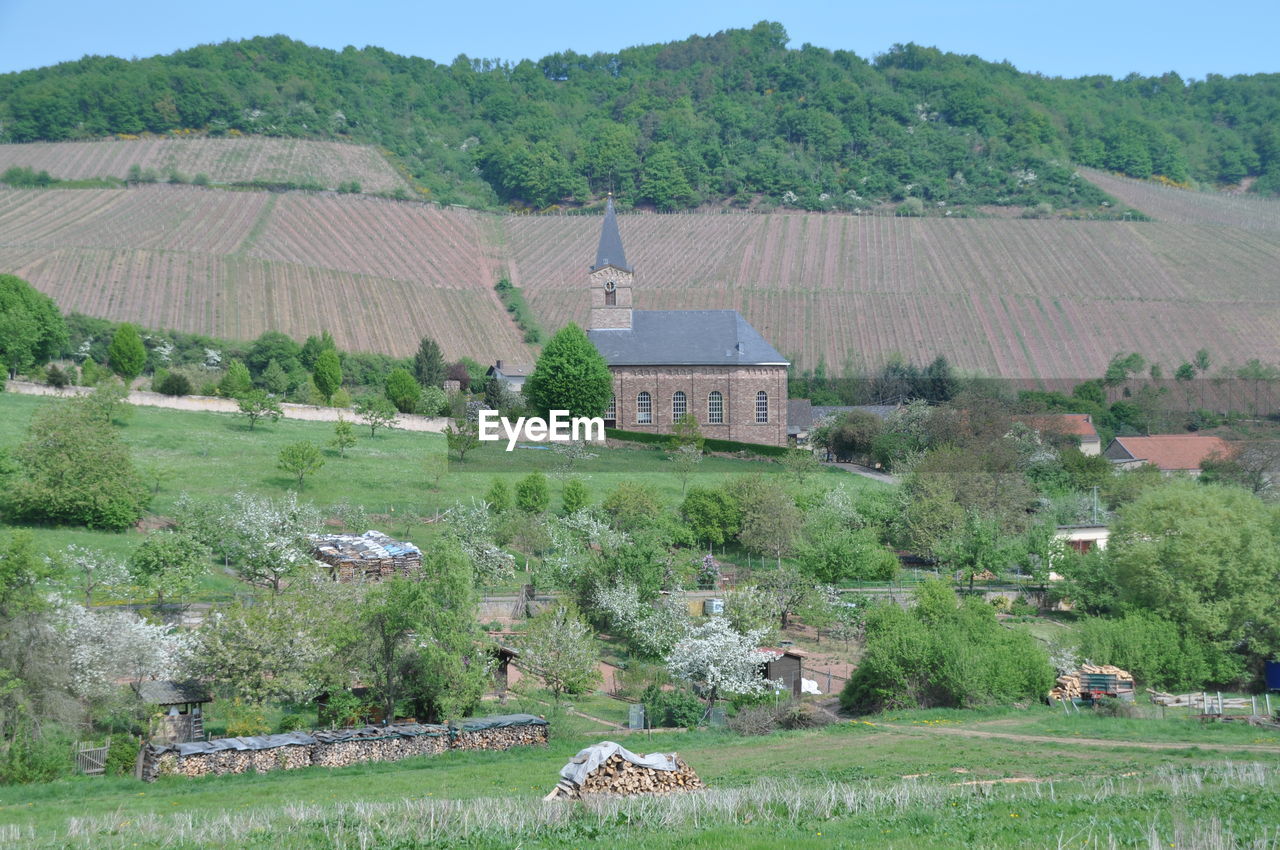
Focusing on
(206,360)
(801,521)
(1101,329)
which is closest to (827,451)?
(801,521)

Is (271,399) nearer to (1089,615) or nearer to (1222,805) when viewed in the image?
(1089,615)

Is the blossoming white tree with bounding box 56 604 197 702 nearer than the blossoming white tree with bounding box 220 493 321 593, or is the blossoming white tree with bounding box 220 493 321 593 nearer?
the blossoming white tree with bounding box 56 604 197 702

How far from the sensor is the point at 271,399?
205 feet

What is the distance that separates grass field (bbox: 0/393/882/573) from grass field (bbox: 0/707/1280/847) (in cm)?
1745

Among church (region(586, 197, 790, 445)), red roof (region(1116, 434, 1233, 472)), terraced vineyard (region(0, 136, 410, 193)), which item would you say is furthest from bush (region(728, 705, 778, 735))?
terraced vineyard (region(0, 136, 410, 193))

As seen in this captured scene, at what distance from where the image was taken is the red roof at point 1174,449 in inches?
2616

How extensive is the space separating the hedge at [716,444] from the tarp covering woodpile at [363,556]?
26.0 m

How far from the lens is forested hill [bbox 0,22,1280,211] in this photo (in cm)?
15925

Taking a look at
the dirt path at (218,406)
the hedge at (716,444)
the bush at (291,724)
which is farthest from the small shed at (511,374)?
the bush at (291,724)

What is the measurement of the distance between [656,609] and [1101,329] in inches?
3206

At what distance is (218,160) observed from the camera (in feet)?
470

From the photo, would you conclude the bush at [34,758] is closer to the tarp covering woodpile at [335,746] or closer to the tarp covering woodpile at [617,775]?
the tarp covering woodpile at [335,746]

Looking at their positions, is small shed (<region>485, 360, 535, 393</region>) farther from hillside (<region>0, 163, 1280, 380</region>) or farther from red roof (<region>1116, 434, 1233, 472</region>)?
red roof (<region>1116, 434, 1233, 472</region>)

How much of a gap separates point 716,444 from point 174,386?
27162 mm
